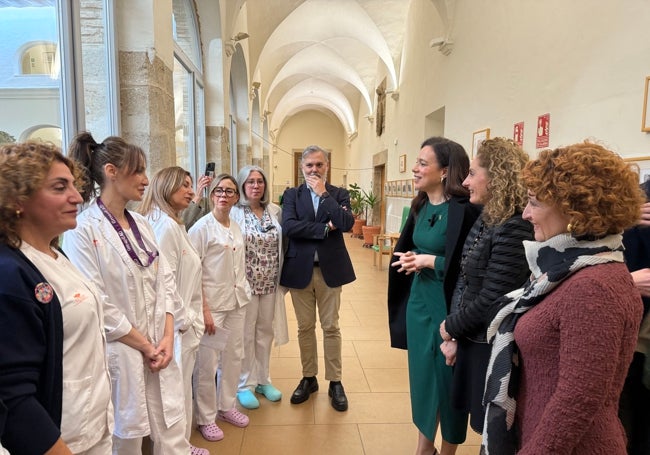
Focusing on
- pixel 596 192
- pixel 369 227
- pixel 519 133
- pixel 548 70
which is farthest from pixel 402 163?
pixel 596 192

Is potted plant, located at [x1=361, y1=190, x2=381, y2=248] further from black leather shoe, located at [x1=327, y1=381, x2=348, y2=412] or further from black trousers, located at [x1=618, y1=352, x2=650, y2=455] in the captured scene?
black trousers, located at [x1=618, y1=352, x2=650, y2=455]

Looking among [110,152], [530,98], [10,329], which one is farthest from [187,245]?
[530,98]

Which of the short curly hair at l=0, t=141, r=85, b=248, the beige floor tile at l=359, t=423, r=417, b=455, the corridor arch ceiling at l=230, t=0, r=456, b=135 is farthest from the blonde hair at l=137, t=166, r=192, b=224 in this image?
the corridor arch ceiling at l=230, t=0, r=456, b=135

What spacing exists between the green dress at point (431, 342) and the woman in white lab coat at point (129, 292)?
1099 millimetres

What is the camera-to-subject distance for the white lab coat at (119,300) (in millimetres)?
1410

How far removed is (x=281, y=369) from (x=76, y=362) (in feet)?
7.69

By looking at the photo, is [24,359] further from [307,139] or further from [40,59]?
[307,139]

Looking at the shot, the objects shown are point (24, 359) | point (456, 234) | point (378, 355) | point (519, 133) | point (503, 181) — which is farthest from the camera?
point (519, 133)

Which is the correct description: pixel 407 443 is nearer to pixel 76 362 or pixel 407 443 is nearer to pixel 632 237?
pixel 632 237

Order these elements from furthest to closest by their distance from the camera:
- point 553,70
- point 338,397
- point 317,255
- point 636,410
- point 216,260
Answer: point 553,70, point 338,397, point 317,255, point 216,260, point 636,410

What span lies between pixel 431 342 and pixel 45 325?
150 cm

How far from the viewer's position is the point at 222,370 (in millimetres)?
2434

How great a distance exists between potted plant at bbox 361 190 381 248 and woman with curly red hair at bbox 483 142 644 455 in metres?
8.55

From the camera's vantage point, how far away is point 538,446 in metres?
0.94
